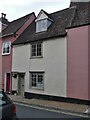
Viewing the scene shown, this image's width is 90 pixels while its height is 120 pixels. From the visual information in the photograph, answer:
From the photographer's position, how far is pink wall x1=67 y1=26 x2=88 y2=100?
49.5 ft

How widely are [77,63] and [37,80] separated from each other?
4812 mm

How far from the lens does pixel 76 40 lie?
16.0 m

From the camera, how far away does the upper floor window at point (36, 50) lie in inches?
750

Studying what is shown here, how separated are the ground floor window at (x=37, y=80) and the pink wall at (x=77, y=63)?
323cm

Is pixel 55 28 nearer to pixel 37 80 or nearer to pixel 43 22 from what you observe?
pixel 43 22

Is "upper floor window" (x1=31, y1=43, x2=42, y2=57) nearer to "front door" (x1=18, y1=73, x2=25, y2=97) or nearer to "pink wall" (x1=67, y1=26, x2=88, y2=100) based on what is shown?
"front door" (x1=18, y1=73, x2=25, y2=97)

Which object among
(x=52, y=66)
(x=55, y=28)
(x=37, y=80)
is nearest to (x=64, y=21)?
(x=55, y=28)

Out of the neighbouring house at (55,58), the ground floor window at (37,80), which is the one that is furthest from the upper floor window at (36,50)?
the ground floor window at (37,80)

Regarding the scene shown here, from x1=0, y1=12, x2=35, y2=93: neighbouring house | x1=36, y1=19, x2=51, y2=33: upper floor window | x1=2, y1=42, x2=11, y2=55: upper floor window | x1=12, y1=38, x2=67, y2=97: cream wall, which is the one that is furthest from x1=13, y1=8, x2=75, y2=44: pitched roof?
x1=2, y1=42, x2=11, y2=55: upper floor window

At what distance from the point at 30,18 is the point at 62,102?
12.1 metres

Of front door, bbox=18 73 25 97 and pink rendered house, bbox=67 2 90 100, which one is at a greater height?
pink rendered house, bbox=67 2 90 100

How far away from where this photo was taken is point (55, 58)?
56.9 ft

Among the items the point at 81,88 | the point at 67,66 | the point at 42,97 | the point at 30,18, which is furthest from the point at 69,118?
the point at 30,18

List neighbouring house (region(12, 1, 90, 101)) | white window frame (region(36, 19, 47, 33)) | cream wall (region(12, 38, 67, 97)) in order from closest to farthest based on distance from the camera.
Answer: neighbouring house (region(12, 1, 90, 101)), cream wall (region(12, 38, 67, 97)), white window frame (region(36, 19, 47, 33))
